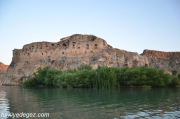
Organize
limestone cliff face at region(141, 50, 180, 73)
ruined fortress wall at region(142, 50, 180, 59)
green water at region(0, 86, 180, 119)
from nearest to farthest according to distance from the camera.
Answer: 1. green water at region(0, 86, 180, 119)
2. limestone cliff face at region(141, 50, 180, 73)
3. ruined fortress wall at region(142, 50, 180, 59)

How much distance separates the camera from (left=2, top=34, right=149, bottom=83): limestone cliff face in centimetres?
6391

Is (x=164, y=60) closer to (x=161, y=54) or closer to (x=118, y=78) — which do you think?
(x=161, y=54)

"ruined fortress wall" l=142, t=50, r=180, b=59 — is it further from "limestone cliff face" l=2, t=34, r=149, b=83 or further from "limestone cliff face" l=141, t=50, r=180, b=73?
"limestone cliff face" l=2, t=34, r=149, b=83

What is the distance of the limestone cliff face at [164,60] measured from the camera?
104688mm

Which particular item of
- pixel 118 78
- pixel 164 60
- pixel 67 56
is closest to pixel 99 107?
pixel 118 78

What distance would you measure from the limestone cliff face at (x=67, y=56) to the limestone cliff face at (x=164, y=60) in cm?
3395

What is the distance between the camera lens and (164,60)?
116250 millimetres

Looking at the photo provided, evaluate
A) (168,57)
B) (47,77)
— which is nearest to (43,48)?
(47,77)

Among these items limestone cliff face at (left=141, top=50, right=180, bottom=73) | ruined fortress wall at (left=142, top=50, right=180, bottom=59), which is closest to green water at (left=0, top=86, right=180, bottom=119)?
limestone cliff face at (left=141, top=50, right=180, bottom=73)

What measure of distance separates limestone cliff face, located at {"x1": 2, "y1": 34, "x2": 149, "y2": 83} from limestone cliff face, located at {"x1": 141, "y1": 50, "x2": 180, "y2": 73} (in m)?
34.0

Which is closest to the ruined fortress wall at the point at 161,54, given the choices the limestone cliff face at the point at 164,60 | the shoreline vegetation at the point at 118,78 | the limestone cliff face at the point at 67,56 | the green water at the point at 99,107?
the limestone cliff face at the point at 164,60

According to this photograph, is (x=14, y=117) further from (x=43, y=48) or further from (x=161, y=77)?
(x=43, y=48)

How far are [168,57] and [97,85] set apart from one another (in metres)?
106

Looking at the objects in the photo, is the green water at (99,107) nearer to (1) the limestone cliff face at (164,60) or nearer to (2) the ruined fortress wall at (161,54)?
(1) the limestone cliff face at (164,60)
